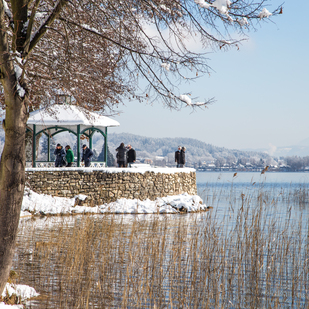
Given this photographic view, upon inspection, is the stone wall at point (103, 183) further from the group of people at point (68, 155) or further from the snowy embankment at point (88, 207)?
the group of people at point (68, 155)

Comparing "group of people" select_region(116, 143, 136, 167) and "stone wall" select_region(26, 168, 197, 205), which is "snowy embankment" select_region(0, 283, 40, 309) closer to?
"stone wall" select_region(26, 168, 197, 205)

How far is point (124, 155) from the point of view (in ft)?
61.8

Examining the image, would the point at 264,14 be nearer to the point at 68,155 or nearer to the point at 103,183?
the point at 103,183

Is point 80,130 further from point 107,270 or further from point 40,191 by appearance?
point 107,270

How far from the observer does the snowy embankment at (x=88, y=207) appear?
1438 cm

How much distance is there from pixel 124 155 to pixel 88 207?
4.15 metres

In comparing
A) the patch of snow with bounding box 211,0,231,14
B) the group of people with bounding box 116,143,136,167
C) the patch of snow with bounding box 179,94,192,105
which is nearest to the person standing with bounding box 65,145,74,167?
the group of people with bounding box 116,143,136,167

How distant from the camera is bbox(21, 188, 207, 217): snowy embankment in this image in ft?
47.2

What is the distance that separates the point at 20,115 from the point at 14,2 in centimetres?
134

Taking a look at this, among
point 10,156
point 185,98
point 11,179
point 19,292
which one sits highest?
point 185,98

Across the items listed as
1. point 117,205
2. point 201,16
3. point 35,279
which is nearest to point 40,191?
point 117,205

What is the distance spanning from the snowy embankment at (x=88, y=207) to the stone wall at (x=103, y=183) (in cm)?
32

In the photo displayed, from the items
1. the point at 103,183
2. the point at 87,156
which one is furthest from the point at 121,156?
the point at 103,183

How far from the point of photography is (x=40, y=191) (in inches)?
620
